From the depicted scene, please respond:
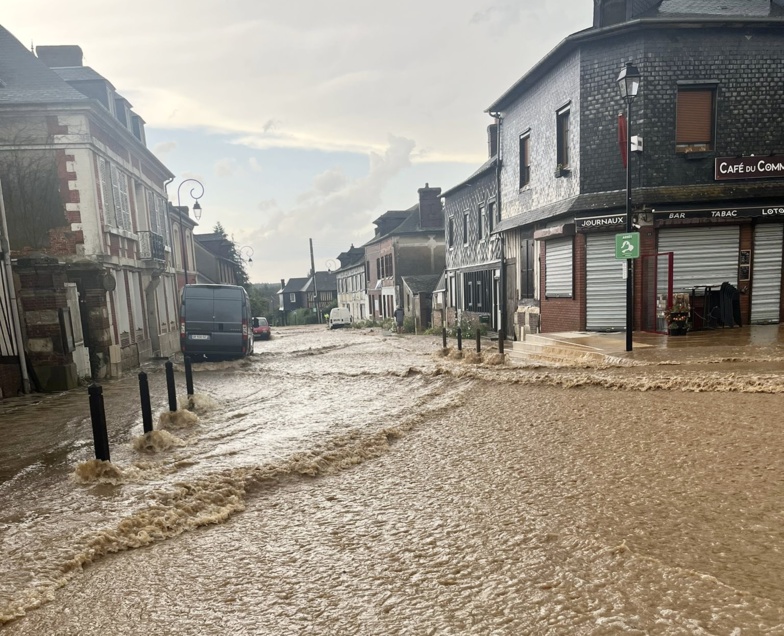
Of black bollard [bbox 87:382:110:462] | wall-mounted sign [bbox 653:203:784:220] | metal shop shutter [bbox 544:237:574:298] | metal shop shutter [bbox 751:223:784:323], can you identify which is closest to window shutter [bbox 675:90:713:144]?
wall-mounted sign [bbox 653:203:784:220]

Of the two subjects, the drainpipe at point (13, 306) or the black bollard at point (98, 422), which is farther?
the drainpipe at point (13, 306)

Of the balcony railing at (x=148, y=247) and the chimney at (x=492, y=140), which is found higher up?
the chimney at (x=492, y=140)

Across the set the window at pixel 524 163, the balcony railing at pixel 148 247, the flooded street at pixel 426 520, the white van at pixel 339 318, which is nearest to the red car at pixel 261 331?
the white van at pixel 339 318

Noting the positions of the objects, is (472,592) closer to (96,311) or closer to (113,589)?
(113,589)

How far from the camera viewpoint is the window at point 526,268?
60.2ft

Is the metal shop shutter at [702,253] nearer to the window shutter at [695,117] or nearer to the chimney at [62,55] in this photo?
the window shutter at [695,117]

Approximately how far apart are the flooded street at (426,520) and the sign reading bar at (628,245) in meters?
2.87

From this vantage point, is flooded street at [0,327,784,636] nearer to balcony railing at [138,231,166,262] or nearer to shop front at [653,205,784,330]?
shop front at [653,205,784,330]

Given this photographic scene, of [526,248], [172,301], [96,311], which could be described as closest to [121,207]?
[96,311]

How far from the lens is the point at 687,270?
14.0m

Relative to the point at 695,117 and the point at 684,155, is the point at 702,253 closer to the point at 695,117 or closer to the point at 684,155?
the point at 684,155

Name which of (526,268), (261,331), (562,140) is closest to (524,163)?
(562,140)

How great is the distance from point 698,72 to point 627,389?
1024cm

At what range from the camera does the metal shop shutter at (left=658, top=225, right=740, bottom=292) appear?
13914 millimetres
